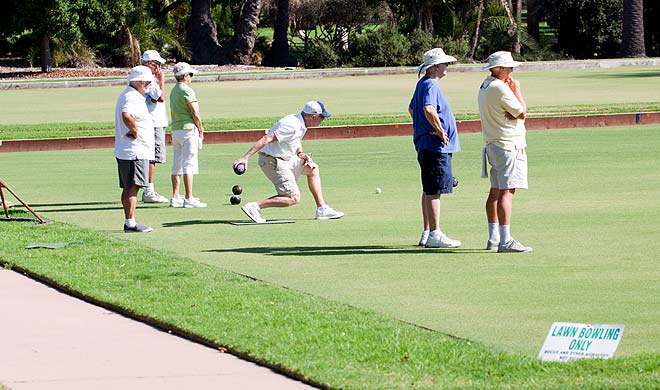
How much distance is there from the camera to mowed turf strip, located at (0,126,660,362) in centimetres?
865

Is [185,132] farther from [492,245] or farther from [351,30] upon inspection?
[351,30]

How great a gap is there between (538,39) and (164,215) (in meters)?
45.5

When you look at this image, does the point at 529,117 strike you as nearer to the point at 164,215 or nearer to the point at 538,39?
the point at 164,215

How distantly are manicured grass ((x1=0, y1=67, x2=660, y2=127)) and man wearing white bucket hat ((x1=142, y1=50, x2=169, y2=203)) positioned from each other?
1263 centimetres

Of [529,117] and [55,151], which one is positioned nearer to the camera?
[55,151]

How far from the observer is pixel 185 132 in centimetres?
1498

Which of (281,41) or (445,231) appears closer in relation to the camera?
(445,231)

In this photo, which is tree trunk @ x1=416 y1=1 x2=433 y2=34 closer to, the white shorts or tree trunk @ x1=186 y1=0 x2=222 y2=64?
tree trunk @ x1=186 y1=0 x2=222 y2=64

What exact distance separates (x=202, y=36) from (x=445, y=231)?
1720 inches

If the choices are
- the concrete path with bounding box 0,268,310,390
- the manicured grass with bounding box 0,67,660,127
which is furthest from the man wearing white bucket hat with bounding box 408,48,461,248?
the manicured grass with bounding box 0,67,660,127

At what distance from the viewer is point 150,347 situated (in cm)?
765

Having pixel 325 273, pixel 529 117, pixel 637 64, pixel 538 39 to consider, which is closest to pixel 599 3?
pixel 538 39

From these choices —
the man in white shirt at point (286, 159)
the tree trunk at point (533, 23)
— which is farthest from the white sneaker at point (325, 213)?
the tree trunk at point (533, 23)

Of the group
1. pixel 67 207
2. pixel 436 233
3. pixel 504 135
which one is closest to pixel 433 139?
pixel 504 135
